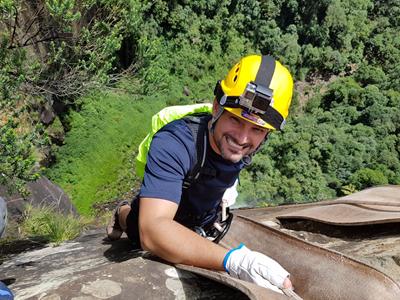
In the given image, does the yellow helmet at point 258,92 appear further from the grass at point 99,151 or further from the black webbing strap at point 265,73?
the grass at point 99,151

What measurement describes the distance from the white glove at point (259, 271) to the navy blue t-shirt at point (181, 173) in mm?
428

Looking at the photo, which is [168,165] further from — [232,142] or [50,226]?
[50,226]

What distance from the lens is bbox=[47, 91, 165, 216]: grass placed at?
15.8 metres

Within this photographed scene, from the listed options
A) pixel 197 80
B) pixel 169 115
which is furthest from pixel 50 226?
pixel 197 80

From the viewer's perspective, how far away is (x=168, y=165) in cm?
231

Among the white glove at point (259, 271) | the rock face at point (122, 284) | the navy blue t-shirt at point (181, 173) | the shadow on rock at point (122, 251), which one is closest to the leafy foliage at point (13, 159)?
the shadow on rock at point (122, 251)

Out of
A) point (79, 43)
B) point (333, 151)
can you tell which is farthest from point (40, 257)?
point (333, 151)

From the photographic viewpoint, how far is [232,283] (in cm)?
191

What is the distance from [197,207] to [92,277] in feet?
2.78

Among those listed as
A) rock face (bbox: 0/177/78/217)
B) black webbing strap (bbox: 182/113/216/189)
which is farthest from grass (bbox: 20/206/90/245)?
black webbing strap (bbox: 182/113/216/189)

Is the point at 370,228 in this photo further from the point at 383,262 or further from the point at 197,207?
the point at 197,207

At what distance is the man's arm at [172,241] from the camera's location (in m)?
2.14

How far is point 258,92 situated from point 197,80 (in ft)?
77.4

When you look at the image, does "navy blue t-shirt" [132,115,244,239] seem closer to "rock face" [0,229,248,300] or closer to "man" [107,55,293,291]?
"man" [107,55,293,291]
